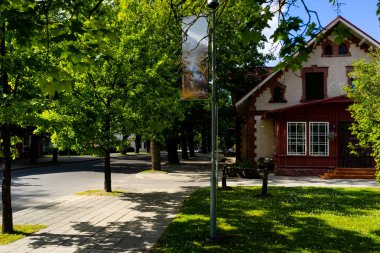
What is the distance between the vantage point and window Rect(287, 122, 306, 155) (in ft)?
79.0

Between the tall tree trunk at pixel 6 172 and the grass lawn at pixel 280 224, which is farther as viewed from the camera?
the tall tree trunk at pixel 6 172

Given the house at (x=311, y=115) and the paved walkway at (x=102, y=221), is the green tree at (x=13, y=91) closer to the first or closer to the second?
the paved walkway at (x=102, y=221)

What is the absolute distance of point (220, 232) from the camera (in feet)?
29.6

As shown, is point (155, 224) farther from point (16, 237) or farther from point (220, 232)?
point (16, 237)

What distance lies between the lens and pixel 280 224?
32.4 ft

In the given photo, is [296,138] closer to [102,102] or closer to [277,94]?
[277,94]

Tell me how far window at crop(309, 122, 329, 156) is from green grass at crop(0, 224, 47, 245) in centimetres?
1811

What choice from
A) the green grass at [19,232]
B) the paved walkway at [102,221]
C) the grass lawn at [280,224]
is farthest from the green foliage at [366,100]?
the green grass at [19,232]

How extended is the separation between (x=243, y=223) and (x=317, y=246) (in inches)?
95.1

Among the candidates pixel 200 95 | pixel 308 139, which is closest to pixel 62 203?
pixel 200 95

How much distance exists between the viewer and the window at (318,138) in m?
23.8

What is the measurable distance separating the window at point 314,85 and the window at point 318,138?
292cm

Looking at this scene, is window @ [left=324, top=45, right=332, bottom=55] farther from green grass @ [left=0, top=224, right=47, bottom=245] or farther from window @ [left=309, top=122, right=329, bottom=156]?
green grass @ [left=0, top=224, right=47, bottom=245]

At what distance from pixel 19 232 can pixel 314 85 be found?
857 inches
